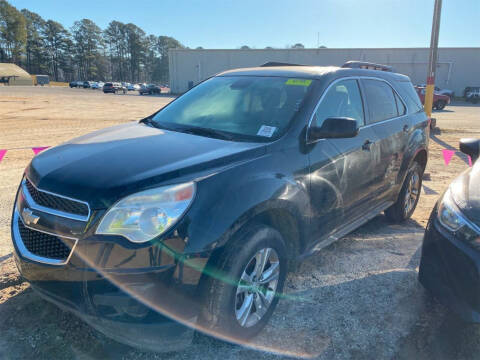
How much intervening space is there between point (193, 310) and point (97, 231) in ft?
2.21

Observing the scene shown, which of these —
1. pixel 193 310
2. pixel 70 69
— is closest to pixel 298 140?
pixel 193 310

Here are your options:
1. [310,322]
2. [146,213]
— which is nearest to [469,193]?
[310,322]

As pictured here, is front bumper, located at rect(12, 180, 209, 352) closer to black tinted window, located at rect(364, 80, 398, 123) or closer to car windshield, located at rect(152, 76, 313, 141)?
car windshield, located at rect(152, 76, 313, 141)

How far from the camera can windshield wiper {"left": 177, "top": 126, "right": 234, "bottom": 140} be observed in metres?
2.86

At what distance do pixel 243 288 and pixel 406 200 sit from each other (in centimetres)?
327

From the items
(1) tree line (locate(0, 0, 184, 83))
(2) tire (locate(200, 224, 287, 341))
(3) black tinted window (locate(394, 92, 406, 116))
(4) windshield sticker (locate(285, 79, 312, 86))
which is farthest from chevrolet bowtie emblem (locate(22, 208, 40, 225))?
(1) tree line (locate(0, 0, 184, 83))

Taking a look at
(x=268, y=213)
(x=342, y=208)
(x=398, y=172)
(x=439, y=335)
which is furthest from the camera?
(x=398, y=172)

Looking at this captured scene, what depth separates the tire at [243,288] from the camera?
216 centimetres

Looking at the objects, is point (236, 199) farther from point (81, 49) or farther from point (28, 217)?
point (81, 49)

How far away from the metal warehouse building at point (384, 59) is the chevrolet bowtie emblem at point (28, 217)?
40.2 meters

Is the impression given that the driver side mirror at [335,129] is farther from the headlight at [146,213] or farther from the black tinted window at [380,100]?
the headlight at [146,213]

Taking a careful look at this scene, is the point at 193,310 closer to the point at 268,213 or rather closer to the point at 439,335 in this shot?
the point at 268,213

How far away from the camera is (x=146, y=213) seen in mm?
2004

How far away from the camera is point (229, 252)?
2191mm
